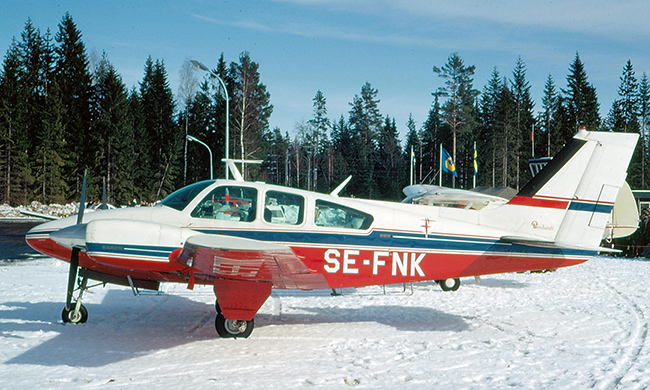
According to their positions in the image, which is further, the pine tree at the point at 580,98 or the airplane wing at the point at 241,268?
the pine tree at the point at 580,98

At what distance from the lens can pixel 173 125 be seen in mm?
57188

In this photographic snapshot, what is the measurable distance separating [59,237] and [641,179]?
219ft

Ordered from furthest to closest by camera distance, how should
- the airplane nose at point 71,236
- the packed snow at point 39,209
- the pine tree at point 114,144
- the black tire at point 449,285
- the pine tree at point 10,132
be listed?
1. the pine tree at point 114,144
2. the pine tree at point 10,132
3. the packed snow at point 39,209
4. the black tire at point 449,285
5. the airplane nose at point 71,236

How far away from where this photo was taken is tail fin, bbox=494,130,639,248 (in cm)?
742

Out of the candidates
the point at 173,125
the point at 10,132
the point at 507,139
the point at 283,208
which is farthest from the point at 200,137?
the point at 283,208

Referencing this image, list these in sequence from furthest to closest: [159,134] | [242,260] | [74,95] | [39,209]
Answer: [159,134]
[74,95]
[39,209]
[242,260]

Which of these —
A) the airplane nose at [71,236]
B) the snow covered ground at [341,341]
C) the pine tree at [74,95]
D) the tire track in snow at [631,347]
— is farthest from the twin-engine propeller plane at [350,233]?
the pine tree at [74,95]

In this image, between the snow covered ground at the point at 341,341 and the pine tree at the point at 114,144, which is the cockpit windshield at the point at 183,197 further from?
the pine tree at the point at 114,144

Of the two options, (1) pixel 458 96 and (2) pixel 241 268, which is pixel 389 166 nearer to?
(1) pixel 458 96

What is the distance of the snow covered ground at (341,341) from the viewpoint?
195 inches

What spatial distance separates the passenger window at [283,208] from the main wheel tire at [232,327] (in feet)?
4.63

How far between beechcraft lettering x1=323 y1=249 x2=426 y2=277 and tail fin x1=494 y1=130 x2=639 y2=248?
1.57 m

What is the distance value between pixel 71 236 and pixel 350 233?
11.9 ft

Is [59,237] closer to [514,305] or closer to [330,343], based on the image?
[330,343]
